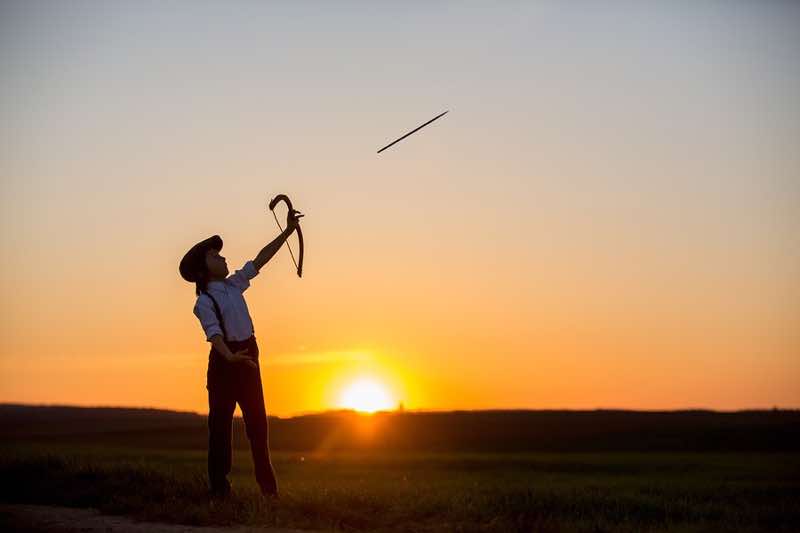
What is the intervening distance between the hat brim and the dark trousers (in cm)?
89

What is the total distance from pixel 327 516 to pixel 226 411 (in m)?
1.99

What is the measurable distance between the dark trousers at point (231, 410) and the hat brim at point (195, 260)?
0.89 metres

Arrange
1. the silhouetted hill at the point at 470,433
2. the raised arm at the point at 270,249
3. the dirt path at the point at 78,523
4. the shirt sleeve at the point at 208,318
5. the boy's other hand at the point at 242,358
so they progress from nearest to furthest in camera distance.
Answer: the dirt path at the point at 78,523 < the boy's other hand at the point at 242,358 < the shirt sleeve at the point at 208,318 < the raised arm at the point at 270,249 < the silhouetted hill at the point at 470,433

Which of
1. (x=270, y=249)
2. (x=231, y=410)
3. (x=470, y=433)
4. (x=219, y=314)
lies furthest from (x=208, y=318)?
(x=470, y=433)

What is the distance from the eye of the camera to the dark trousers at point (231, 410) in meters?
11.8

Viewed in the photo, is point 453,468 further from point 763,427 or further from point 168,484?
point 763,427

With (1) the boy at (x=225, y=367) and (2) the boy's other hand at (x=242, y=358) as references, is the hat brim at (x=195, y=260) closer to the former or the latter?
(1) the boy at (x=225, y=367)


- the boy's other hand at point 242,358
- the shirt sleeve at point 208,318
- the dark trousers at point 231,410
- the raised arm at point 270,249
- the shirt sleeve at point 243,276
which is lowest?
the dark trousers at point 231,410

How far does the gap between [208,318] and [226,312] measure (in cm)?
22

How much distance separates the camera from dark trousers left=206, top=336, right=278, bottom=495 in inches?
465

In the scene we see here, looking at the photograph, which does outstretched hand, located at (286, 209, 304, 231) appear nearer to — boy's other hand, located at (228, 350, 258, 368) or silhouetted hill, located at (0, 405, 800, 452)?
boy's other hand, located at (228, 350, 258, 368)

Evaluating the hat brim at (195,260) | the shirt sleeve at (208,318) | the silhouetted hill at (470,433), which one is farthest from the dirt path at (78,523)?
the silhouetted hill at (470,433)

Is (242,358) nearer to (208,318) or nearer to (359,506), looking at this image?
(208,318)

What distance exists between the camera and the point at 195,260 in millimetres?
12000
